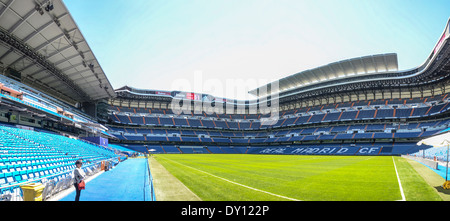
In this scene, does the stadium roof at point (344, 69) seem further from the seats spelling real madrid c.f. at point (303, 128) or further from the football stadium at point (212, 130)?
the seats spelling real madrid c.f. at point (303, 128)

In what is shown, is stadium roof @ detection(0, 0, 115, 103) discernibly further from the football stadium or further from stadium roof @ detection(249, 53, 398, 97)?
stadium roof @ detection(249, 53, 398, 97)

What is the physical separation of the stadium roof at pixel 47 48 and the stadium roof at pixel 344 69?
53.0 metres

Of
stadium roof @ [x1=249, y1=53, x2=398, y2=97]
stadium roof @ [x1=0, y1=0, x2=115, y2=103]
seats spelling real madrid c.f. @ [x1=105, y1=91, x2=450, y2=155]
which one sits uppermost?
stadium roof @ [x1=249, y1=53, x2=398, y2=97]

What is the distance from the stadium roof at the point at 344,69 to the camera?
54388 millimetres

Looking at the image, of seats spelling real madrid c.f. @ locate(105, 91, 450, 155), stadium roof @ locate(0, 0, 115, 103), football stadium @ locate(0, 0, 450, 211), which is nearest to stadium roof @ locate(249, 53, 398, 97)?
football stadium @ locate(0, 0, 450, 211)

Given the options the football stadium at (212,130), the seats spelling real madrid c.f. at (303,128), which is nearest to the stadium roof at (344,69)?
the football stadium at (212,130)

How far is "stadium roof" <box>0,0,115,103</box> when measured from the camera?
2056cm

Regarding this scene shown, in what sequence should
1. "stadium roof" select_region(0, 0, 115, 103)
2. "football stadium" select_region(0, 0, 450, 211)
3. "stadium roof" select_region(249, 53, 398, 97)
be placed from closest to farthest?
"football stadium" select_region(0, 0, 450, 211) < "stadium roof" select_region(0, 0, 115, 103) < "stadium roof" select_region(249, 53, 398, 97)

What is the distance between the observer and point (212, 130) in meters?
83.8

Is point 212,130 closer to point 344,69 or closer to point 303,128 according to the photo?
point 303,128

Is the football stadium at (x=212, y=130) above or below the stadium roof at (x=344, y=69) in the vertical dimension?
below

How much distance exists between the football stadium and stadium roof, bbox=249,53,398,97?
0.38 metres
